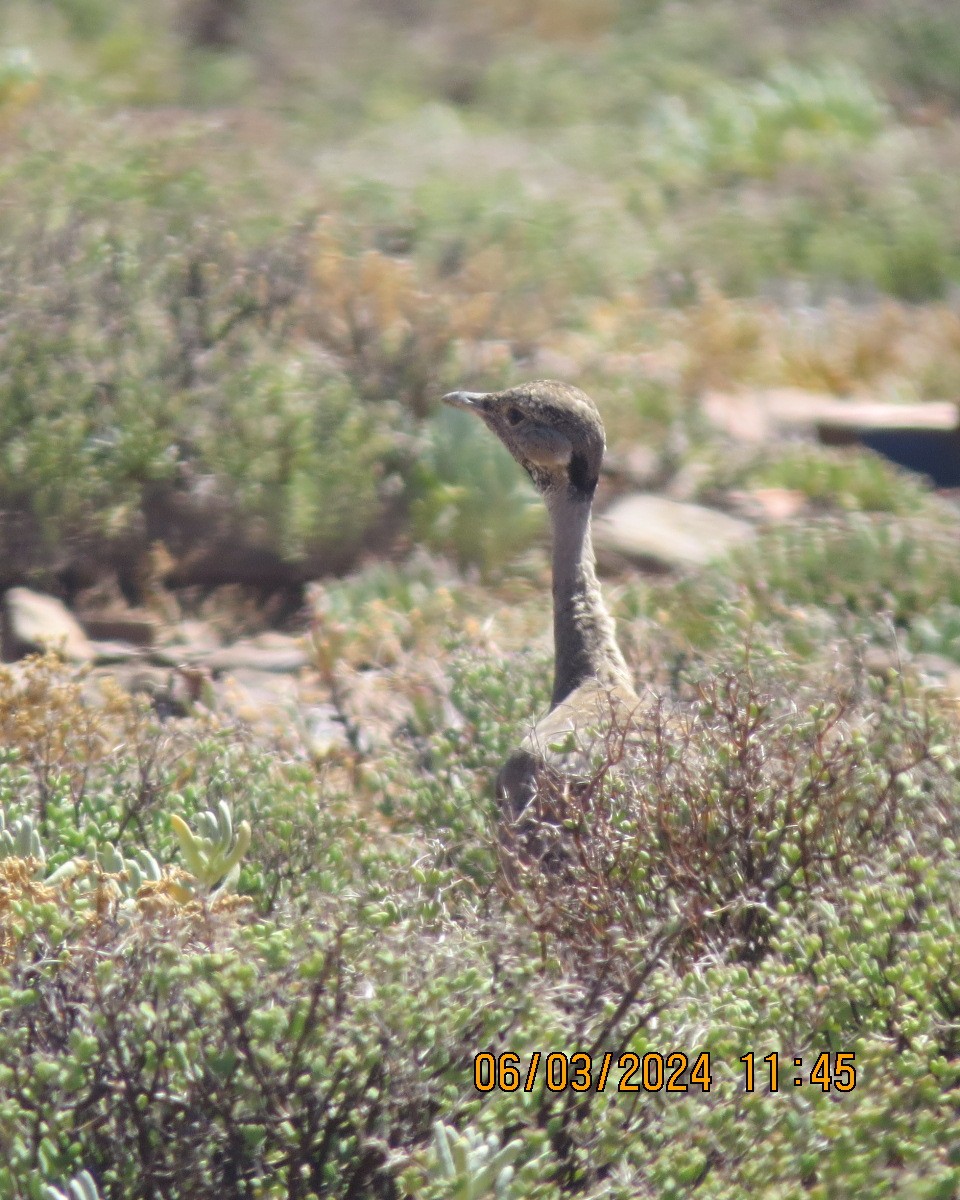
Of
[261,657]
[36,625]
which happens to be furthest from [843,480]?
[36,625]

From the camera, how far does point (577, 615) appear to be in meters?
4.89

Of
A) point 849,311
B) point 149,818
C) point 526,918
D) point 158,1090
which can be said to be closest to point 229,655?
point 149,818

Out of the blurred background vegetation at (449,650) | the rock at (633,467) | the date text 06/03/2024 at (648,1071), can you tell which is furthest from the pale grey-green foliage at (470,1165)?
the rock at (633,467)

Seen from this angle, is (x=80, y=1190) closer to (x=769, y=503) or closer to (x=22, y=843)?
(x=22, y=843)

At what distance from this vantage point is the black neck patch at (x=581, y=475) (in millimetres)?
5047

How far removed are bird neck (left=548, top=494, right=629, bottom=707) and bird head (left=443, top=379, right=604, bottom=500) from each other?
0.07m

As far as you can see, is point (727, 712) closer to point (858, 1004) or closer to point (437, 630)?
point (858, 1004)

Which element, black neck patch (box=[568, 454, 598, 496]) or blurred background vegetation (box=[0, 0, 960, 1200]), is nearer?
blurred background vegetation (box=[0, 0, 960, 1200])

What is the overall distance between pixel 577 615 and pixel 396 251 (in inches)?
230

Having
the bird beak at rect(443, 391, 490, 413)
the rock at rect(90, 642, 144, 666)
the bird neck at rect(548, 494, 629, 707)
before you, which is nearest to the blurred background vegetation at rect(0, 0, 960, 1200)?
the rock at rect(90, 642, 144, 666)

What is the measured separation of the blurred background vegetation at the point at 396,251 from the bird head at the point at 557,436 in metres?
2.69

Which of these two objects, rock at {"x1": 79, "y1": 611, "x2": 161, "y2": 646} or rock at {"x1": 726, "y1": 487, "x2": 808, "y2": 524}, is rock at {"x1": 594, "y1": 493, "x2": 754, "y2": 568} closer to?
rock at {"x1": 726, "y1": 487, "x2": 808, "y2": 524}

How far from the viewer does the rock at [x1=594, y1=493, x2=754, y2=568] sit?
311 inches

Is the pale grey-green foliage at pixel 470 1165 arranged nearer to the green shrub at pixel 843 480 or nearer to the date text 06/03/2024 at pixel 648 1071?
the date text 06/03/2024 at pixel 648 1071
